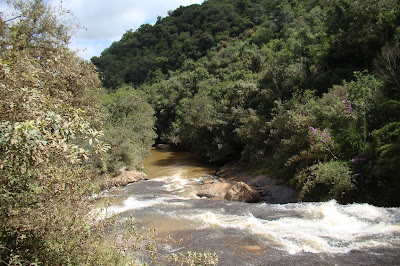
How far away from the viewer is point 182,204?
13.8 meters

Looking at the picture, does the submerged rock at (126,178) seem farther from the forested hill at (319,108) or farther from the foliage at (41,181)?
the foliage at (41,181)

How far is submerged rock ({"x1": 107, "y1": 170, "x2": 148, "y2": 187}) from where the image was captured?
1992 cm

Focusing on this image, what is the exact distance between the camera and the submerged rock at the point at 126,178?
1992 centimetres

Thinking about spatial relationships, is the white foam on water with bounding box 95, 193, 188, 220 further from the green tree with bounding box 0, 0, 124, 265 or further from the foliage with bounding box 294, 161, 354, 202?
the green tree with bounding box 0, 0, 124, 265

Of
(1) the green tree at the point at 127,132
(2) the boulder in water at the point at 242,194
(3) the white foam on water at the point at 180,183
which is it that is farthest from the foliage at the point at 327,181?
(1) the green tree at the point at 127,132

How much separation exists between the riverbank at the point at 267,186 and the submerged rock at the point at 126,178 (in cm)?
635

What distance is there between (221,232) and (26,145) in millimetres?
7618

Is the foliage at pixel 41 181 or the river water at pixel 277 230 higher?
the foliage at pixel 41 181

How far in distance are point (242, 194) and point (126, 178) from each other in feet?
31.4

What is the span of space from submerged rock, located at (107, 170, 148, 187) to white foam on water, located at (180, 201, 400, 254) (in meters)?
9.87

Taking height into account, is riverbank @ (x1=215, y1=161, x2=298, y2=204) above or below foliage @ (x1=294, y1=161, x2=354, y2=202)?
below

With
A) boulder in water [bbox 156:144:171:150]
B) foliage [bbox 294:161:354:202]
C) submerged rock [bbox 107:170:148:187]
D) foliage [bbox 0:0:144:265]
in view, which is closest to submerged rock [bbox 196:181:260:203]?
foliage [bbox 294:161:354:202]

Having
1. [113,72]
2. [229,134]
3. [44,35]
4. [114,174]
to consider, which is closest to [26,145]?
[44,35]

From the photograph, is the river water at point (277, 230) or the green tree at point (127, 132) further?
the green tree at point (127, 132)
